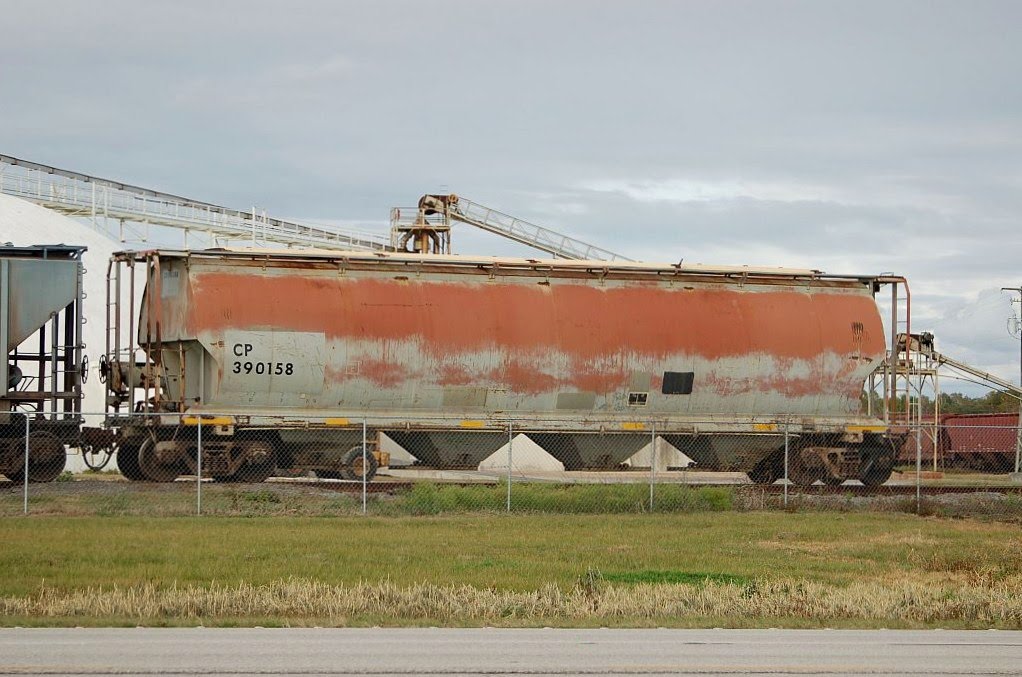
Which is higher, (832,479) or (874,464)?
(874,464)

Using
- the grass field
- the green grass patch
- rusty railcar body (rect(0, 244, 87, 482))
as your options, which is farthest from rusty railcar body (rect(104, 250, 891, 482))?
the green grass patch

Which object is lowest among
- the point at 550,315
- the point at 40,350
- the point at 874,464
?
the point at 874,464

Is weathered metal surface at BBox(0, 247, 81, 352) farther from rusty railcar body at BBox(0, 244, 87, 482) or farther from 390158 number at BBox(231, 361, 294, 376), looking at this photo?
390158 number at BBox(231, 361, 294, 376)

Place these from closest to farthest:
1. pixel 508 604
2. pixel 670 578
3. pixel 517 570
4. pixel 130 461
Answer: pixel 508 604
pixel 670 578
pixel 517 570
pixel 130 461

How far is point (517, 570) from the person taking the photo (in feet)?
52.9

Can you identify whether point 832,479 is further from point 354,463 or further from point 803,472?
point 354,463

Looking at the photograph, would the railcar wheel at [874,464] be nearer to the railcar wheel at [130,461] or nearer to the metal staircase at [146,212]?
the railcar wheel at [130,461]

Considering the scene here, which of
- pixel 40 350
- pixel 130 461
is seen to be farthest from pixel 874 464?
pixel 40 350

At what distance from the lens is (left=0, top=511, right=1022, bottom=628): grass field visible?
1290 centimetres

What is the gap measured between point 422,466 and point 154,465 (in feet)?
18.2

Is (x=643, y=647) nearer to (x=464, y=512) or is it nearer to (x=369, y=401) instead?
(x=464, y=512)

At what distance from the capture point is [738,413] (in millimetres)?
29000

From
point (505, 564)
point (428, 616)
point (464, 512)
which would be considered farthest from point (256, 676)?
point (464, 512)

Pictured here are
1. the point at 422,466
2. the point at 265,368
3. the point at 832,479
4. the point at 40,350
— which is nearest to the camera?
the point at 265,368
